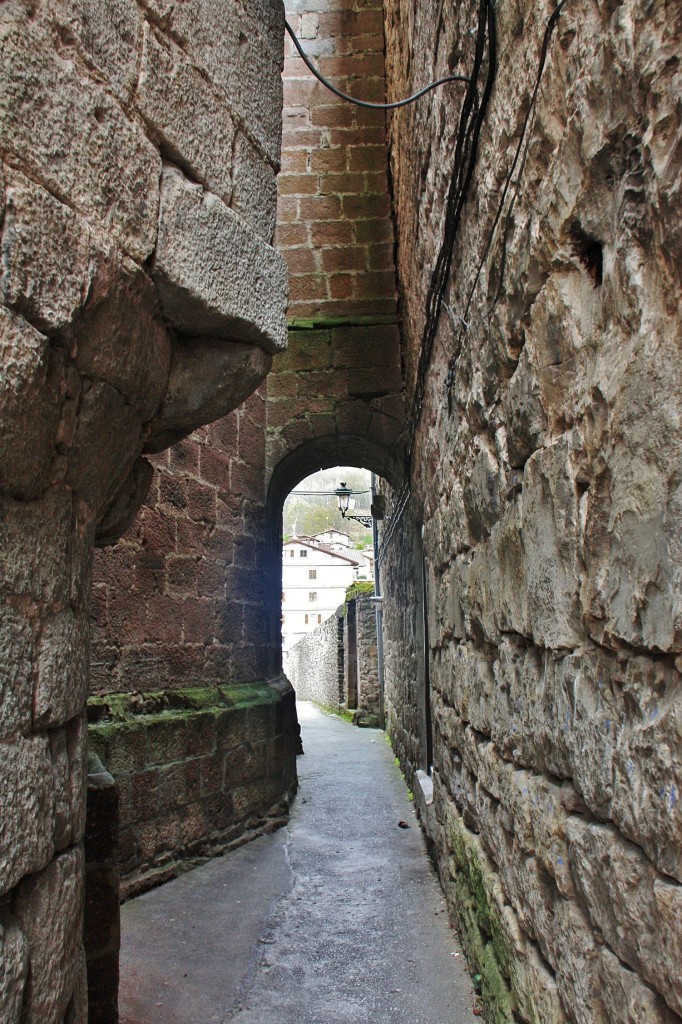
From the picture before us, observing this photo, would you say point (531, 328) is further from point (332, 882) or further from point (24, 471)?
point (332, 882)

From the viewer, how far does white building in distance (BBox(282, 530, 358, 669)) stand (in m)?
50.6

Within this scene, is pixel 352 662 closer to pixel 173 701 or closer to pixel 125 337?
pixel 173 701

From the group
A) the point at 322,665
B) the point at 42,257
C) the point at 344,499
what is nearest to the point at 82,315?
the point at 42,257

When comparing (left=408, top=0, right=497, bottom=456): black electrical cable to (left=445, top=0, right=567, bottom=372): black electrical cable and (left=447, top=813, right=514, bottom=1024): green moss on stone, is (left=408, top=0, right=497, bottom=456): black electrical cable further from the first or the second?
(left=447, top=813, right=514, bottom=1024): green moss on stone

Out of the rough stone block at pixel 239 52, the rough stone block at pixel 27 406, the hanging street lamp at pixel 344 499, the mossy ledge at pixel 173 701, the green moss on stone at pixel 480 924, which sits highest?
the hanging street lamp at pixel 344 499

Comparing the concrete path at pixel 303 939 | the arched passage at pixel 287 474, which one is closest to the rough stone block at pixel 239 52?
the concrete path at pixel 303 939

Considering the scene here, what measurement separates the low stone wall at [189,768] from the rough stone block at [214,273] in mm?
2951

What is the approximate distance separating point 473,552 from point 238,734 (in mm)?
3157

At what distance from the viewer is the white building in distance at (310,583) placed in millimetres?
50625

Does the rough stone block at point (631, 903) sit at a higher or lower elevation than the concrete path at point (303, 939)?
higher

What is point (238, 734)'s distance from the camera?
5168mm

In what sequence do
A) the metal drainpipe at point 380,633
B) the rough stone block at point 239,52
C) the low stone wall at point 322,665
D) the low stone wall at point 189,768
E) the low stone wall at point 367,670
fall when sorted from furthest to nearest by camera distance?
the low stone wall at point 322,665
the low stone wall at point 367,670
the metal drainpipe at point 380,633
the low stone wall at point 189,768
the rough stone block at point 239,52

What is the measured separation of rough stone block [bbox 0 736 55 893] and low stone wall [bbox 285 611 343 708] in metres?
14.1

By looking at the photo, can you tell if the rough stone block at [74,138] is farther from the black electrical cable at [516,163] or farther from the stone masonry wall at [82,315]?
the black electrical cable at [516,163]
